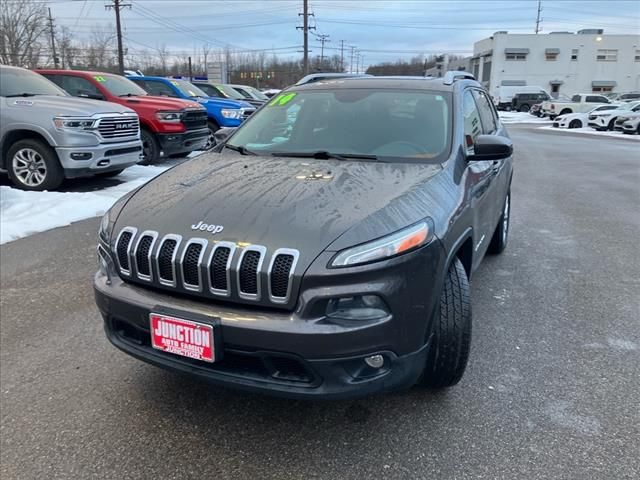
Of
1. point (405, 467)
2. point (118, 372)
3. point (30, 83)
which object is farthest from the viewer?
point (30, 83)

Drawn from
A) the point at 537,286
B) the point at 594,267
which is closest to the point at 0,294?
the point at 537,286

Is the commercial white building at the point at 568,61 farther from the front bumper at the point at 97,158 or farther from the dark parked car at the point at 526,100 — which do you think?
the front bumper at the point at 97,158

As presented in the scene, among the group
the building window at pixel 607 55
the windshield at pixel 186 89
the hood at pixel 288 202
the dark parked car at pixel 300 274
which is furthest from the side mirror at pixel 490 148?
the building window at pixel 607 55

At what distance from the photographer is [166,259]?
7.45ft

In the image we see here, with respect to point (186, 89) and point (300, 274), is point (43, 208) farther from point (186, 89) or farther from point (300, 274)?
point (186, 89)

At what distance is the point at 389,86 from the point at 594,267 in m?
2.76

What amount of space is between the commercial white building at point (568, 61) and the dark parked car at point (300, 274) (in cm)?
6569

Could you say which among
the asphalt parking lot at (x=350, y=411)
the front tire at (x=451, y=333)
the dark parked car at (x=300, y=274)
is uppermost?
the dark parked car at (x=300, y=274)

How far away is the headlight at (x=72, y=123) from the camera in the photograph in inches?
289

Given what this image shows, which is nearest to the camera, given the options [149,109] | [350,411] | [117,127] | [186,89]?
[350,411]

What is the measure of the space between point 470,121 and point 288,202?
1.85 metres

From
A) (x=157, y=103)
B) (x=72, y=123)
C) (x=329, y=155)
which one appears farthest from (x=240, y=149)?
(x=157, y=103)

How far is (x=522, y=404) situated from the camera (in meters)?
2.72

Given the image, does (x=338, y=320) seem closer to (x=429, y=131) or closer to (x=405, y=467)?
(x=405, y=467)
